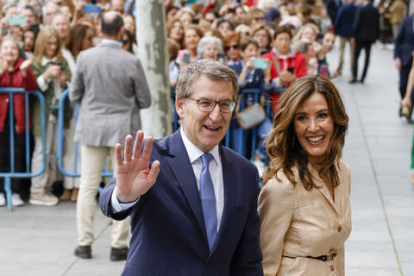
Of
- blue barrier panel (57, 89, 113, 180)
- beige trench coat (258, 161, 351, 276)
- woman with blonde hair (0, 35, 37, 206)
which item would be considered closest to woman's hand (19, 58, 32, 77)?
woman with blonde hair (0, 35, 37, 206)

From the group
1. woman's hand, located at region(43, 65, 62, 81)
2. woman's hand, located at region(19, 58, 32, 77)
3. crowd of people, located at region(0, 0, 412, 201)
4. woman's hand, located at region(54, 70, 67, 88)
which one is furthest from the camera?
crowd of people, located at region(0, 0, 412, 201)

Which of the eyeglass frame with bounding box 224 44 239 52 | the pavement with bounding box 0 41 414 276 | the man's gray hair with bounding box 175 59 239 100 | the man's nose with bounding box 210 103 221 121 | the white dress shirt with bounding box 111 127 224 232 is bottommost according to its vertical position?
the pavement with bounding box 0 41 414 276

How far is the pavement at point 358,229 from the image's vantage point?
6492 mm

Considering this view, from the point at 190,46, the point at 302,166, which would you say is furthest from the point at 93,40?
the point at 302,166

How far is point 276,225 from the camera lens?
331cm

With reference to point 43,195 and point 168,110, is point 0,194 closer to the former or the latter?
point 43,195

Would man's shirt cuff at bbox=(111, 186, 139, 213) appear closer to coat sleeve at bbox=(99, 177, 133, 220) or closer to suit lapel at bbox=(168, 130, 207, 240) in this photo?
coat sleeve at bbox=(99, 177, 133, 220)

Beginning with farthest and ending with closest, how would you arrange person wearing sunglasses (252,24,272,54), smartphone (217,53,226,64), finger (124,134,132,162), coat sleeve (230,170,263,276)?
person wearing sunglasses (252,24,272,54), smartphone (217,53,226,64), coat sleeve (230,170,263,276), finger (124,134,132,162)

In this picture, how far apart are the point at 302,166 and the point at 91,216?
3.54 metres

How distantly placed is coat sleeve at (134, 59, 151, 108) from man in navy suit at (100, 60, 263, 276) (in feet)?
11.6

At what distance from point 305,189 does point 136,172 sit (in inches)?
34.7

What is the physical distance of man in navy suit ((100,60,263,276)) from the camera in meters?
2.96

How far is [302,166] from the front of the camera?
343 cm

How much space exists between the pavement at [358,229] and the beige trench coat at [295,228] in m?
3.19
